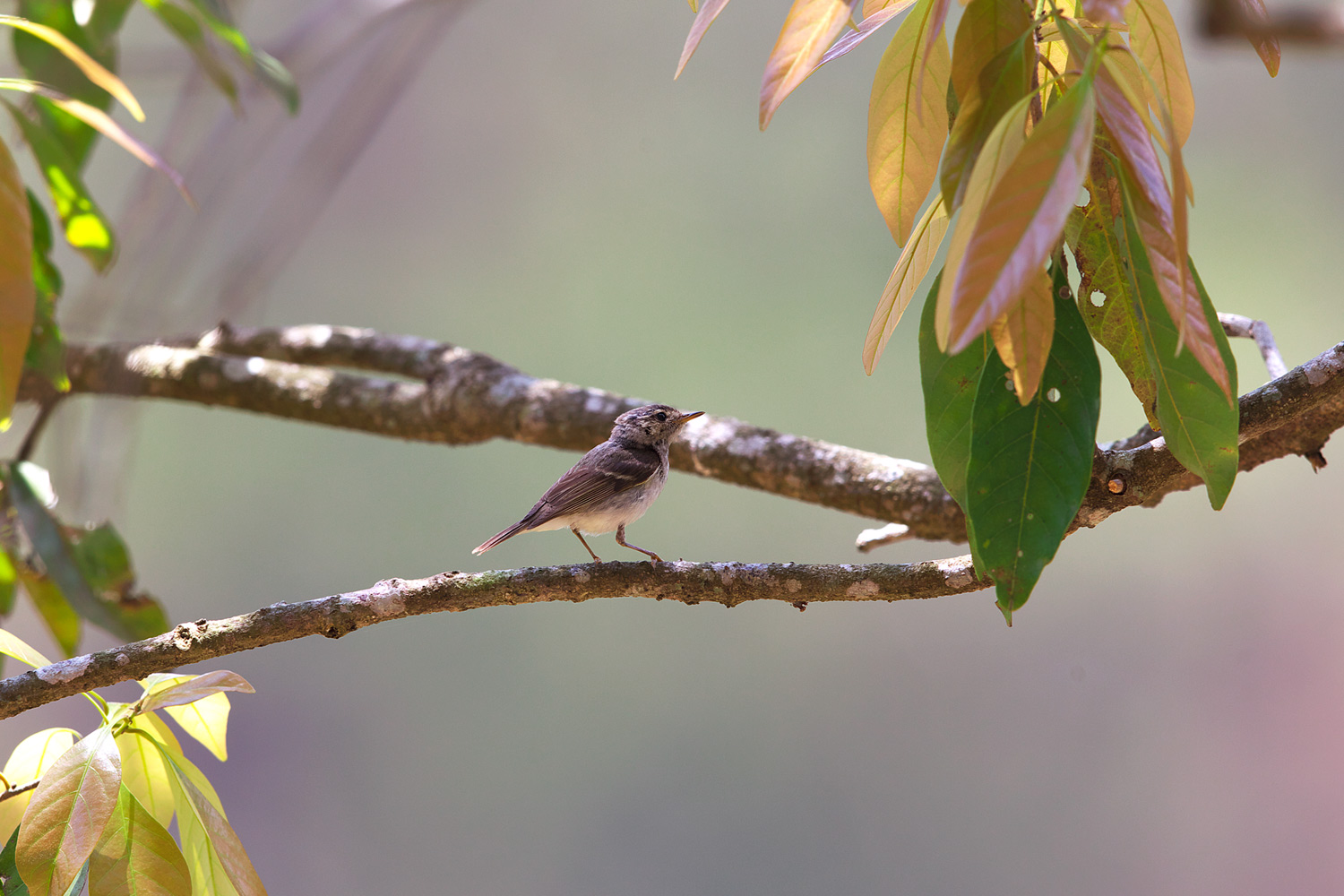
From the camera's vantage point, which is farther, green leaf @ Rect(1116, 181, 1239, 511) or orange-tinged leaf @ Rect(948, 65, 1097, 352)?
green leaf @ Rect(1116, 181, 1239, 511)

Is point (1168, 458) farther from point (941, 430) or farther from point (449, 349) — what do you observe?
point (449, 349)

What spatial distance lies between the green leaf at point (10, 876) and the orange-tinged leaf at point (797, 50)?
41.5 inches

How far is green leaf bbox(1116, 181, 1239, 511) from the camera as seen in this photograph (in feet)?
2.96

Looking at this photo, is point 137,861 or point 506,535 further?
point 506,535

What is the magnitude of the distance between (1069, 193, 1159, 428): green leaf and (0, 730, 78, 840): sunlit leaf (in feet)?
4.06

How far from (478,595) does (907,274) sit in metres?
0.64

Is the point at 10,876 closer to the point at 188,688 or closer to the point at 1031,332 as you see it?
the point at 188,688

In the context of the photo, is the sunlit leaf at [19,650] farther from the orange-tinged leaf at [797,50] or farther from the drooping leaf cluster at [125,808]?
the orange-tinged leaf at [797,50]

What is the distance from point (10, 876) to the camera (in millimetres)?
979

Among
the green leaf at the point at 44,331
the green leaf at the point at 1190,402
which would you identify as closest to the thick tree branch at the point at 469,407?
the green leaf at the point at 1190,402

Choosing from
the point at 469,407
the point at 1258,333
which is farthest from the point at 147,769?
the point at 1258,333

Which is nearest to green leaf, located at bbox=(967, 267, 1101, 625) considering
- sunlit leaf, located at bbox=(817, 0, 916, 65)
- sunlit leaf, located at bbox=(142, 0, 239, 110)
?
sunlit leaf, located at bbox=(817, 0, 916, 65)

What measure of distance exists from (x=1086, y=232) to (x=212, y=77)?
169 centimetres

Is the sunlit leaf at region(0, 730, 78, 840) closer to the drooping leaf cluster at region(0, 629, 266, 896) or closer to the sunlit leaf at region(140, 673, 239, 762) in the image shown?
the drooping leaf cluster at region(0, 629, 266, 896)
